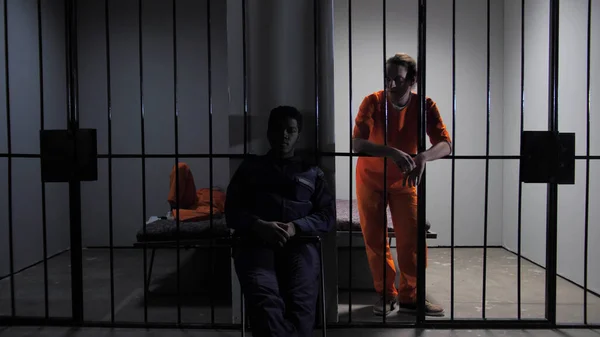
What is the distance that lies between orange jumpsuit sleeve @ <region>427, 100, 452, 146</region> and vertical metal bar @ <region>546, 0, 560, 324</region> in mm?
603

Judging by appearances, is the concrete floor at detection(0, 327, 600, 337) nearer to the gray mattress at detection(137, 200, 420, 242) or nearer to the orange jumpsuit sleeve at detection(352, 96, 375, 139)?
the gray mattress at detection(137, 200, 420, 242)

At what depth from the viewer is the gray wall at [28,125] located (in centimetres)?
462

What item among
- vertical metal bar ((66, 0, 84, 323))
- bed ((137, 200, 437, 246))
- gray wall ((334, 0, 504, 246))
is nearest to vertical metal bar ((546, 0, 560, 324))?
bed ((137, 200, 437, 246))

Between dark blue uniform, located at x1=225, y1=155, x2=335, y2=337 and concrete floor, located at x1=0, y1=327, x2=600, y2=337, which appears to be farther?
concrete floor, located at x1=0, y1=327, x2=600, y2=337

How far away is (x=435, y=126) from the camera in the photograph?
3305 mm

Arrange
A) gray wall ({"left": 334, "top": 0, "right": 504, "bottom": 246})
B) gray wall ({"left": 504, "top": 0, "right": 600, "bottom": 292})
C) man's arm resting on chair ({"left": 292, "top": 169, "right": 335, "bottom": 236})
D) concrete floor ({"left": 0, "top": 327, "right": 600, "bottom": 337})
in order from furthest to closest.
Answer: gray wall ({"left": 334, "top": 0, "right": 504, "bottom": 246})
gray wall ({"left": 504, "top": 0, "right": 600, "bottom": 292})
concrete floor ({"left": 0, "top": 327, "right": 600, "bottom": 337})
man's arm resting on chair ({"left": 292, "top": 169, "right": 335, "bottom": 236})

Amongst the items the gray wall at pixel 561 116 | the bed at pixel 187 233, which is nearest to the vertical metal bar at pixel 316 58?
the bed at pixel 187 233

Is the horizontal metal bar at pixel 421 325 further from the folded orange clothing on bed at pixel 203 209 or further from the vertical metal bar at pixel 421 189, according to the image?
the folded orange clothing on bed at pixel 203 209

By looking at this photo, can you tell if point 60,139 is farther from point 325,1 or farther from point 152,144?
point 152,144

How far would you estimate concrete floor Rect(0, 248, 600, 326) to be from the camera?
350 cm

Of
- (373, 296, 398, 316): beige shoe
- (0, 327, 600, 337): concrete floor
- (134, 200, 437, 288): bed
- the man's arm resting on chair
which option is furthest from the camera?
(134, 200, 437, 288): bed

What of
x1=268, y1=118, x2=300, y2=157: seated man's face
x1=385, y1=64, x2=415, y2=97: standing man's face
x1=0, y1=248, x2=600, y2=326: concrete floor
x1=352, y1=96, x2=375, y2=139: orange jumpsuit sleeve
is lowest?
x1=0, y1=248, x2=600, y2=326: concrete floor

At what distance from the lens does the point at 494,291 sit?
405 cm

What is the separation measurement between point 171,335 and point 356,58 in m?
3.72
